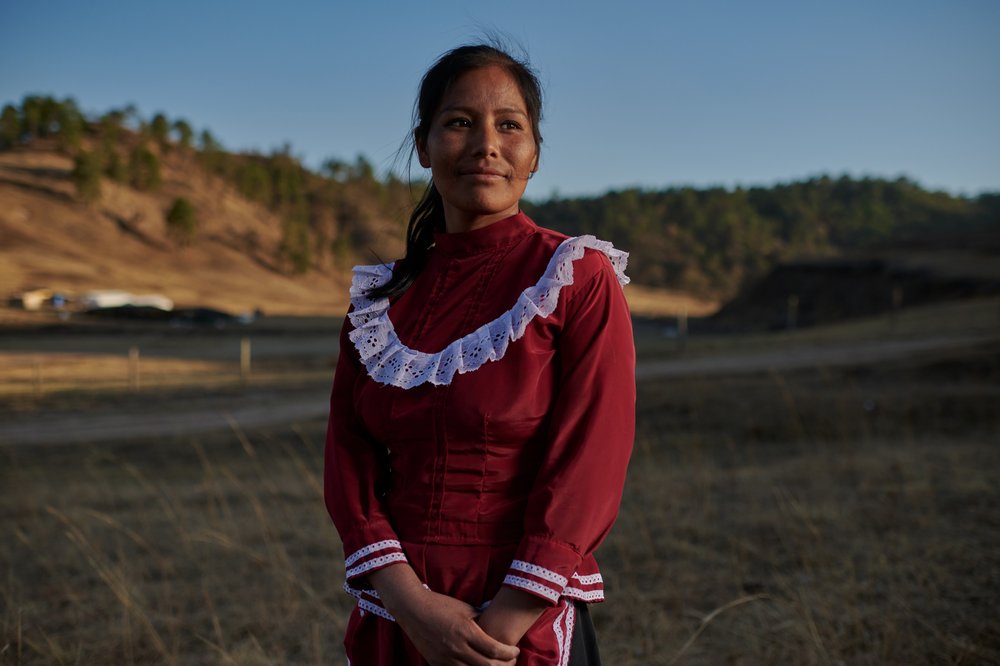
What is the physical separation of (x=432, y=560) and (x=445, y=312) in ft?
1.52

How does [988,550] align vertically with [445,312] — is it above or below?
below

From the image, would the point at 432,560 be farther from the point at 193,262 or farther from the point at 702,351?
the point at 193,262

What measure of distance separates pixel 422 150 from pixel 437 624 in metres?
0.94

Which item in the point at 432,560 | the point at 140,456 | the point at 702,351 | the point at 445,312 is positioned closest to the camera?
the point at 432,560

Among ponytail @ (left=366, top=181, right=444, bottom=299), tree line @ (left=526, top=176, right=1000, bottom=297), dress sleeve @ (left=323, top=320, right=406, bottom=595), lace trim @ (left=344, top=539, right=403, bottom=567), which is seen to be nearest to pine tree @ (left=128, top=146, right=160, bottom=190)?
tree line @ (left=526, top=176, right=1000, bottom=297)

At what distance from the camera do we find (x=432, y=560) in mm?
1428

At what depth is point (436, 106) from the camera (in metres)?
1.59

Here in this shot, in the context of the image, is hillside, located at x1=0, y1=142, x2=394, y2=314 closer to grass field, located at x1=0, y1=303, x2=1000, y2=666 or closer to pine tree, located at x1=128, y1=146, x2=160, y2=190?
pine tree, located at x1=128, y1=146, x2=160, y2=190

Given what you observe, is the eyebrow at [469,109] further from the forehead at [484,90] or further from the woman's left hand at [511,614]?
the woman's left hand at [511,614]

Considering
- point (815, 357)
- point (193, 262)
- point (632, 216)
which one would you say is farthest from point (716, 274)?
point (815, 357)

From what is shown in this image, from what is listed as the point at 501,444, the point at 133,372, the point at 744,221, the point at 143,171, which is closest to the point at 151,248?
the point at 143,171

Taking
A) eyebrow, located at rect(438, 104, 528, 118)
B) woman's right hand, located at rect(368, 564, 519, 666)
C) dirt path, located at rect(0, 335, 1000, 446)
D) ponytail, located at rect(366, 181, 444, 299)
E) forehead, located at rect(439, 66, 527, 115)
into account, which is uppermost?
forehead, located at rect(439, 66, 527, 115)

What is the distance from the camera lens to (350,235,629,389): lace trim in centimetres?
141

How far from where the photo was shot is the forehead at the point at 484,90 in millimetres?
1527
